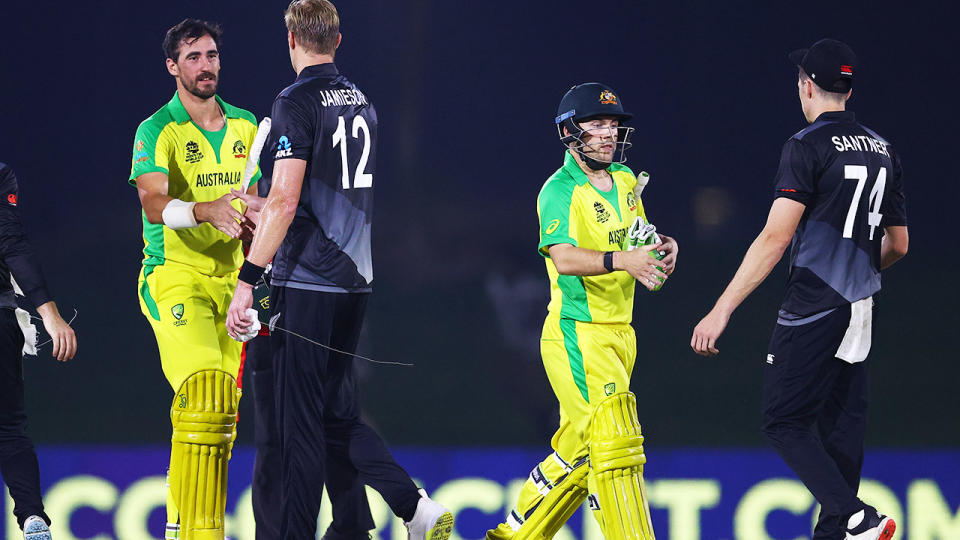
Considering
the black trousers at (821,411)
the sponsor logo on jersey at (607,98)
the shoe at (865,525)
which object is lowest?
the shoe at (865,525)

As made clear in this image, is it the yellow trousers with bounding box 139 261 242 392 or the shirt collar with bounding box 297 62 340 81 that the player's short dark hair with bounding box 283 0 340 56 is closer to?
the shirt collar with bounding box 297 62 340 81

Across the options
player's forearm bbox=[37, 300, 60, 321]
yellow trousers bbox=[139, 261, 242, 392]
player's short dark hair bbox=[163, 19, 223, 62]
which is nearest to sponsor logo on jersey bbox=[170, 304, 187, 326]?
yellow trousers bbox=[139, 261, 242, 392]

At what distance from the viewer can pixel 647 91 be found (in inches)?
229

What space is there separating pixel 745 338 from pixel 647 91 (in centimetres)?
131

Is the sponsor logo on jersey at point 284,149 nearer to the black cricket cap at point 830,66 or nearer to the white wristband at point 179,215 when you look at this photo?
the white wristband at point 179,215

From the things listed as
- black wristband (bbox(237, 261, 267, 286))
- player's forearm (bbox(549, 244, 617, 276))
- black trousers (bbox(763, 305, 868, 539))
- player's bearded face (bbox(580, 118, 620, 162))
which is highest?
player's bearded face (bbox(580, 118, 620, 162))

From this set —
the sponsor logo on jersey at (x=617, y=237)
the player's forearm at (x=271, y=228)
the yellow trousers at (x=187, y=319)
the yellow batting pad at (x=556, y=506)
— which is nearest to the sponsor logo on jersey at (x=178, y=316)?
the yellow trousers at (x=187, y=319)

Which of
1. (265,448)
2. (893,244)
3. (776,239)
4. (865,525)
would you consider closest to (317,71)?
(265,448)

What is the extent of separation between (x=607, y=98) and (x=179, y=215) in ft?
5.48

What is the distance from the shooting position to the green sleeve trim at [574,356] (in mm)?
4422

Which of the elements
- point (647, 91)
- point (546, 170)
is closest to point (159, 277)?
point (546, 170)

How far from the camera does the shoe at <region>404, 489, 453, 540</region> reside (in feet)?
14.3

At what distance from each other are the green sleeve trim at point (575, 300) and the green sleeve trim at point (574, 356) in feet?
0.11

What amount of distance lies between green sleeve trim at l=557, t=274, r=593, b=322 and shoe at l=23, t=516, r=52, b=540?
2.13m
